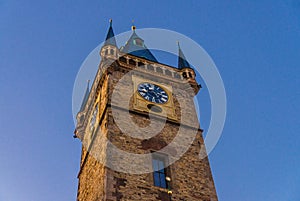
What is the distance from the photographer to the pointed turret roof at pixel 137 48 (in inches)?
1181

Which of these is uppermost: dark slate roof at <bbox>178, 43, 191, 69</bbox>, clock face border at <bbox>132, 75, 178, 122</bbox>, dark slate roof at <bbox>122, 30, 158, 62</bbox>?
dark slate roof at <bbox>122, 30, 158, 62</bbox>

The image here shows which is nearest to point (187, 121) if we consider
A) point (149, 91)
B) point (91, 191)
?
point (149, 91)

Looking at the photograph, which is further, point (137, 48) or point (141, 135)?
point (137, 48)

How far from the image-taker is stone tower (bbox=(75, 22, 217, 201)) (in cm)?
1848

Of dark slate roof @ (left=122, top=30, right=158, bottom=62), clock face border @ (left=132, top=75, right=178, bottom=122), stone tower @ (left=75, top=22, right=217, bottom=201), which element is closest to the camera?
stone tower @ (left=75, top=22, right=217, bottom=201)

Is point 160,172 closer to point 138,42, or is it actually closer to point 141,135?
point 141,135

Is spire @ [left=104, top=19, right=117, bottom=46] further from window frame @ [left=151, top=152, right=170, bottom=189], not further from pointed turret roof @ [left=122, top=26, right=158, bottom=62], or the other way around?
window frame @ [left=151, top=152, right=170, bottom=189]

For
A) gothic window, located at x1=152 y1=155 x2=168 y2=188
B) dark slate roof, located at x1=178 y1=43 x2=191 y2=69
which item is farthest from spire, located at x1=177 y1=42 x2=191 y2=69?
gothic window, located at x1=152 y1=155 x2=168 y2=188

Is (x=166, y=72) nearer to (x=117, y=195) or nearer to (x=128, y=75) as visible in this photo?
(x=128, y=75)

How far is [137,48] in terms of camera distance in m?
31.3

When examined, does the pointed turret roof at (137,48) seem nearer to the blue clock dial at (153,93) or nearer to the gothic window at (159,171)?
the blue clock dial at (153,93)

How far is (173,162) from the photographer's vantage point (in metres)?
20.2

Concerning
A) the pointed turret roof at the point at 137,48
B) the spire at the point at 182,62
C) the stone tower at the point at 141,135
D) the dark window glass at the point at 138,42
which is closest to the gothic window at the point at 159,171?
the stone tower at the point at 141,135

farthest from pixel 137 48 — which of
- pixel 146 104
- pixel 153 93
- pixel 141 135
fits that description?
pixel 141 135
